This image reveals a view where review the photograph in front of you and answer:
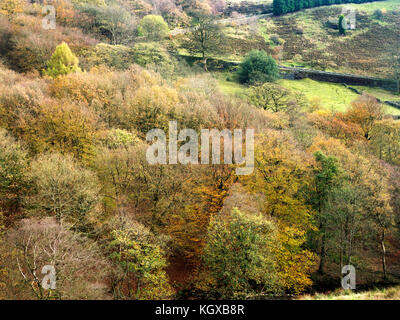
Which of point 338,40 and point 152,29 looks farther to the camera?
point 338,40

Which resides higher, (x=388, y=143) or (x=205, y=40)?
(x=205, y=40)

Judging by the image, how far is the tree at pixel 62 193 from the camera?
87.4ft

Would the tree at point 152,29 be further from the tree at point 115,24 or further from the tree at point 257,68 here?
the tree at point 257,68

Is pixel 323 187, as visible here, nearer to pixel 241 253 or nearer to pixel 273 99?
pixel 241 253

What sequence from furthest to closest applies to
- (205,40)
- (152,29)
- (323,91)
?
(205,40) < (152,29) < (323,91)

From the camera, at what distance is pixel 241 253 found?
2155 cm

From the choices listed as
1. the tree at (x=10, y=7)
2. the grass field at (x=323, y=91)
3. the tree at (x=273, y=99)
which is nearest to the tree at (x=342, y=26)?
the grass field at (x=323, y=91)

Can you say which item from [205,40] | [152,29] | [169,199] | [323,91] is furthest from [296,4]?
[169,199]

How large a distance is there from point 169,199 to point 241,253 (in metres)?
10.9

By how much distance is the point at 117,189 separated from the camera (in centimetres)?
3083

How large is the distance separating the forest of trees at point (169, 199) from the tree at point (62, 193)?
0.47ft

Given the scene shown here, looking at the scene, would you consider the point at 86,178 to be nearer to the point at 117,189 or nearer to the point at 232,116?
the point at 117,189

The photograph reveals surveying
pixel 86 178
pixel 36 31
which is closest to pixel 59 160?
pixel 86 178

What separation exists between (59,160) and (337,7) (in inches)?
4842
